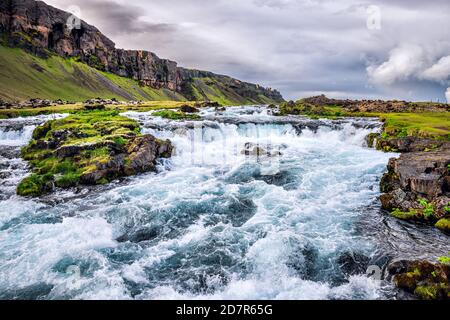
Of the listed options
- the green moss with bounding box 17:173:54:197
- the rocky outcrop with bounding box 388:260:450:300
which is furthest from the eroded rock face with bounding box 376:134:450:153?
the green moss with bounding box 17:173:54:197

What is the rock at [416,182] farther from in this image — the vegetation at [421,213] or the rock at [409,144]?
the rock at [409,144]

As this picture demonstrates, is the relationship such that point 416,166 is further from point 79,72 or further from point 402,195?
point 79,72

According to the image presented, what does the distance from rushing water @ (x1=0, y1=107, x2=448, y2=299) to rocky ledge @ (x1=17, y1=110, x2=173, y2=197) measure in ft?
4.28

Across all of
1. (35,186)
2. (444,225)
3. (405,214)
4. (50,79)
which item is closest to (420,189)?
(405,214)

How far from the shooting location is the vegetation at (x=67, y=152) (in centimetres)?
2242

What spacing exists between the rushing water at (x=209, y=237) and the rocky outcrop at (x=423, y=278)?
0.64m

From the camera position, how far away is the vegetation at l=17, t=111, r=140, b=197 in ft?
73.6

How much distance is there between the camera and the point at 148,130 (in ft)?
129

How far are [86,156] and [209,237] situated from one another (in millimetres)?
15310

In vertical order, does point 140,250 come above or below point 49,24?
below

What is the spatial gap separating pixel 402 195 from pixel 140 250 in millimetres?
15661

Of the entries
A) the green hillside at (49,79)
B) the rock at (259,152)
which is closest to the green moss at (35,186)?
the rock at (259,152)

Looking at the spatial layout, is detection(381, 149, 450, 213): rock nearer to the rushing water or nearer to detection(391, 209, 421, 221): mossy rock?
detection(391, 209, 421, 221): mossy rock
